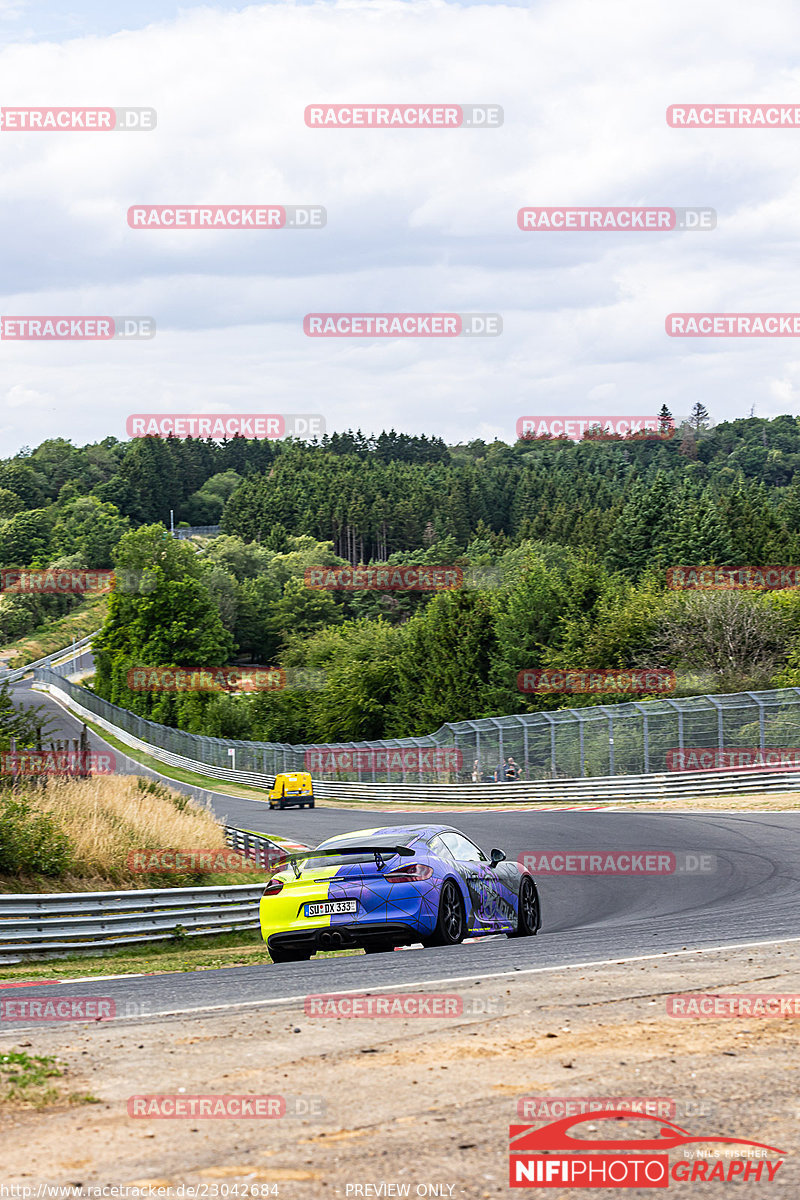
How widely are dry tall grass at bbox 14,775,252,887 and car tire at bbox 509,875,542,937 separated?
20.6 feet

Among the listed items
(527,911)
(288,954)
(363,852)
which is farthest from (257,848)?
(363,852)

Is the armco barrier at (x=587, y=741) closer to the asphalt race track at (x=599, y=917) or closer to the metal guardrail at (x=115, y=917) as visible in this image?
the asphalt race track at (x=599, y=917)

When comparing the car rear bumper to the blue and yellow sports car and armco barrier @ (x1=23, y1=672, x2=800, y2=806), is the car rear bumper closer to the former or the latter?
the blue and yellow sports car

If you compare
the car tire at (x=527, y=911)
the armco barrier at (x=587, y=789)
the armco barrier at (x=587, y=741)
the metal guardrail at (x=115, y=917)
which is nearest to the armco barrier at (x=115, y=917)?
the metal guardrail at (x=115, y=917)

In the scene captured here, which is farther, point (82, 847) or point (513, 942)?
point (82, 847)

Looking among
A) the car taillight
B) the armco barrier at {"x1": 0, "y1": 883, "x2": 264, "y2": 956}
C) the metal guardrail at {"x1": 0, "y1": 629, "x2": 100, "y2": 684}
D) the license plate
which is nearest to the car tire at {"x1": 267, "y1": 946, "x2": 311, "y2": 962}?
the license plate

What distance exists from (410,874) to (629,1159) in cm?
650

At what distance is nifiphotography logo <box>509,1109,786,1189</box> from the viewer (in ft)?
14.8

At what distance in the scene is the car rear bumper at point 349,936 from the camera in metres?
10.9

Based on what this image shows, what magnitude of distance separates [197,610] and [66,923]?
10071cm

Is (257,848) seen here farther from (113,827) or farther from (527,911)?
(527,911)

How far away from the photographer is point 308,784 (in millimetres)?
51531

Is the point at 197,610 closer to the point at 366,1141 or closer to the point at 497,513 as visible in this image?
the point at 497,513

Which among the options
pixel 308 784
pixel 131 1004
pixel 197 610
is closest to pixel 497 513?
pixel 197 610
